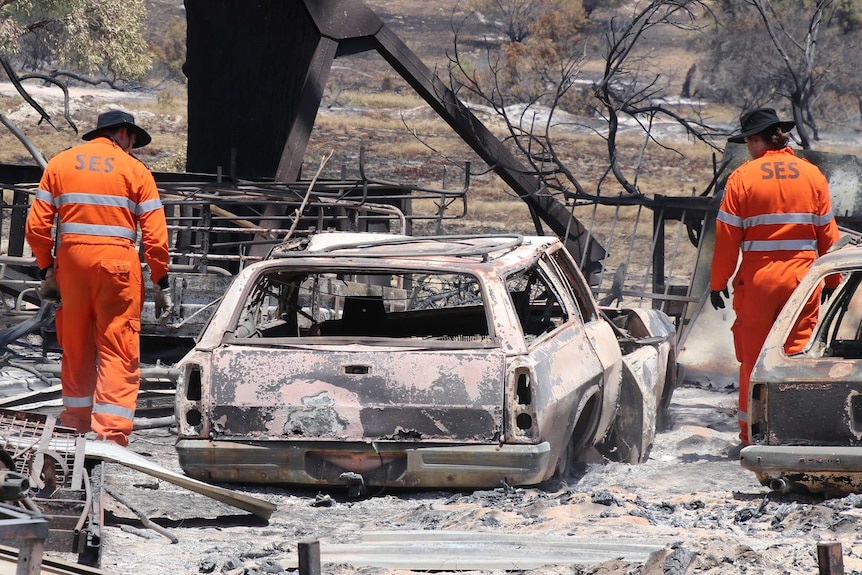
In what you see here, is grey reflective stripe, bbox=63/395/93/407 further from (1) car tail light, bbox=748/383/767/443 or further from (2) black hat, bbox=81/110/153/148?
(1) car tail light, bbox=748/383/767/443

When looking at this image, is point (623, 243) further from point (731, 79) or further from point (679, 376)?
point (731, 79)

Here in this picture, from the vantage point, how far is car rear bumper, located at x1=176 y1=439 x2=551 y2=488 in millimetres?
6254

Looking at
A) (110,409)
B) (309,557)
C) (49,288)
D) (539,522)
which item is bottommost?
(539,522)

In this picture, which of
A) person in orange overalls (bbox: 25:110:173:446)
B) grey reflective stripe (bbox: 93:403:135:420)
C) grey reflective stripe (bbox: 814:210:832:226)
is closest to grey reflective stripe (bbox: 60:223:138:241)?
person in orange overalls (bbox: 25:110:173:446)

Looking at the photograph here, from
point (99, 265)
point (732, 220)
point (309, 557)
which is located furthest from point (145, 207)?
point (309, 557)

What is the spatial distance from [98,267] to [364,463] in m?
1.95

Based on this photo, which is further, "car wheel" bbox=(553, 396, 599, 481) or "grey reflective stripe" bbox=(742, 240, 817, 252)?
"grey reflective stripe" bbox=(742, 240, 817, 252)

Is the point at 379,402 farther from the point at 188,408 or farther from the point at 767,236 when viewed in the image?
the point at 767,236

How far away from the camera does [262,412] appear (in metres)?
6.34

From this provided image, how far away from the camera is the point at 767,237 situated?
771cm

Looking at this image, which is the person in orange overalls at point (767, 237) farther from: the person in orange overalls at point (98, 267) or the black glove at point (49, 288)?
the black glove at point (49, 288)

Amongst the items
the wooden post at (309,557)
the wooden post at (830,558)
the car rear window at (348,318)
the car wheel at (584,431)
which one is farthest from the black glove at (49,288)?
the wooden post at (830,558)

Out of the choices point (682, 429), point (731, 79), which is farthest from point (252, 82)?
point (731, 79)

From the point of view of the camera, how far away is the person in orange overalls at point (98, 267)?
726 centimetres
